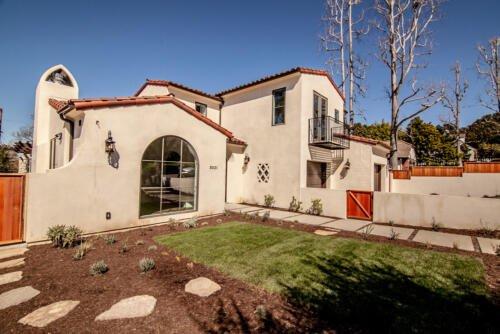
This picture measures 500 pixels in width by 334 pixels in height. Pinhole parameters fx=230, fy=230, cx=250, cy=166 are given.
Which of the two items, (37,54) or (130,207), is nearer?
(130,207)

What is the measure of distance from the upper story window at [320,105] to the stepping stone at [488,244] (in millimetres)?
8772

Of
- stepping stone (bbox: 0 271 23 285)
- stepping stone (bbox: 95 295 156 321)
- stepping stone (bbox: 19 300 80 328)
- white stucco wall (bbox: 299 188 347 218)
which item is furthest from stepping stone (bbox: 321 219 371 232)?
stepping stone (bbox: 0 271 23 285)

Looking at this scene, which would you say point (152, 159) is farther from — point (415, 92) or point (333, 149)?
point (415, 92)

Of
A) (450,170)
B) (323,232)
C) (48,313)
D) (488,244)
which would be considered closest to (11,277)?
(48,313)

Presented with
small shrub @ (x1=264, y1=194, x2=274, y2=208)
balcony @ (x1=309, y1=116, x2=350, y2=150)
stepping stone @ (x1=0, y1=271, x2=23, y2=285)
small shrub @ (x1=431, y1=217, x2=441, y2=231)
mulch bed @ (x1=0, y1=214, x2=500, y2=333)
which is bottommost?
stepping stone @ (x1=0, y1=271, x2=23, y2=285)

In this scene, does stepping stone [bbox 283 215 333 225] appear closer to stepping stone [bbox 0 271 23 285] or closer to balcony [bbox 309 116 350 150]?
balcony [bbox 309 116 350 150]

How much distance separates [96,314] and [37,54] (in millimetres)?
13134

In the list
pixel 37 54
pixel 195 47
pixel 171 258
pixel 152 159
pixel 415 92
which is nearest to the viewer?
pixel 171 258

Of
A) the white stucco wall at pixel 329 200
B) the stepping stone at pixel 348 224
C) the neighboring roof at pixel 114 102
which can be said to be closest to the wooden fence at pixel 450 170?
the white stucco wall at pixel 329 200

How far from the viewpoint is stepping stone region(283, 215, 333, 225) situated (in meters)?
9.48

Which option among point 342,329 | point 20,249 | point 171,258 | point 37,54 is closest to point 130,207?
point 20,249

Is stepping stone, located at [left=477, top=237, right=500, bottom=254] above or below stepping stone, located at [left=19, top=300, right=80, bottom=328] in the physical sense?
above

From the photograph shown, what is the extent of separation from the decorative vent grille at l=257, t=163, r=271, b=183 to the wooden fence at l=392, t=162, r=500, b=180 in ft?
35.2

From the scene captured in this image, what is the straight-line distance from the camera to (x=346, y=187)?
44.8ft
